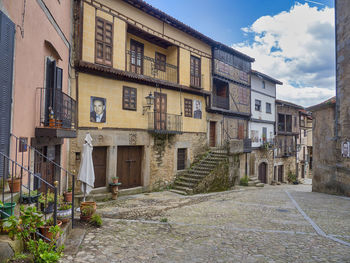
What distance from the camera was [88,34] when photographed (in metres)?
10.5

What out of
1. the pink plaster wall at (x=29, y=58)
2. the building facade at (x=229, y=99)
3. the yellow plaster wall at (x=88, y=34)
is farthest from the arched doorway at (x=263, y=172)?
the pink plaster wall at (x=29, y=58)

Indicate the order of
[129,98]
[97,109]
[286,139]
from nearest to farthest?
[97,109]
[129,98]
[286,139]

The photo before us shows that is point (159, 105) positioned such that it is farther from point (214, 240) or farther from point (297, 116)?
point (297, 116)

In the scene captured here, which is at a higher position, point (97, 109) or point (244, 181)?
point (97, 109)

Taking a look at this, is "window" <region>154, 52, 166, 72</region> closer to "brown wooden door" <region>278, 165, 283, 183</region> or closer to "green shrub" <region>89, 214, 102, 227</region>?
"green shrub" <region>89, 214, 102, 227</region>

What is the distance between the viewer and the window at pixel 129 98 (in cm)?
1198

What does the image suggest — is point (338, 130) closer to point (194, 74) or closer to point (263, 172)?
point (194, 74)

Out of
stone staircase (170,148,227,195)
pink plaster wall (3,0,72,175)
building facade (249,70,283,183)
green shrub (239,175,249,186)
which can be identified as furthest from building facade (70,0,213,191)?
building facade (249,70,283,183)

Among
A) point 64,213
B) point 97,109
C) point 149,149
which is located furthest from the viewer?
point 149,149

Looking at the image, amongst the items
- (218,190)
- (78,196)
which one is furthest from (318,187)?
(78,196)

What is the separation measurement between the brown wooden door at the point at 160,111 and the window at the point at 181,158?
2.28 metres

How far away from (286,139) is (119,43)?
74.6 ft

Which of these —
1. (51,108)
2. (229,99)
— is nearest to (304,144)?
(229,99)

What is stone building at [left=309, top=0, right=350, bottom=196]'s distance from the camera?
471 inches
